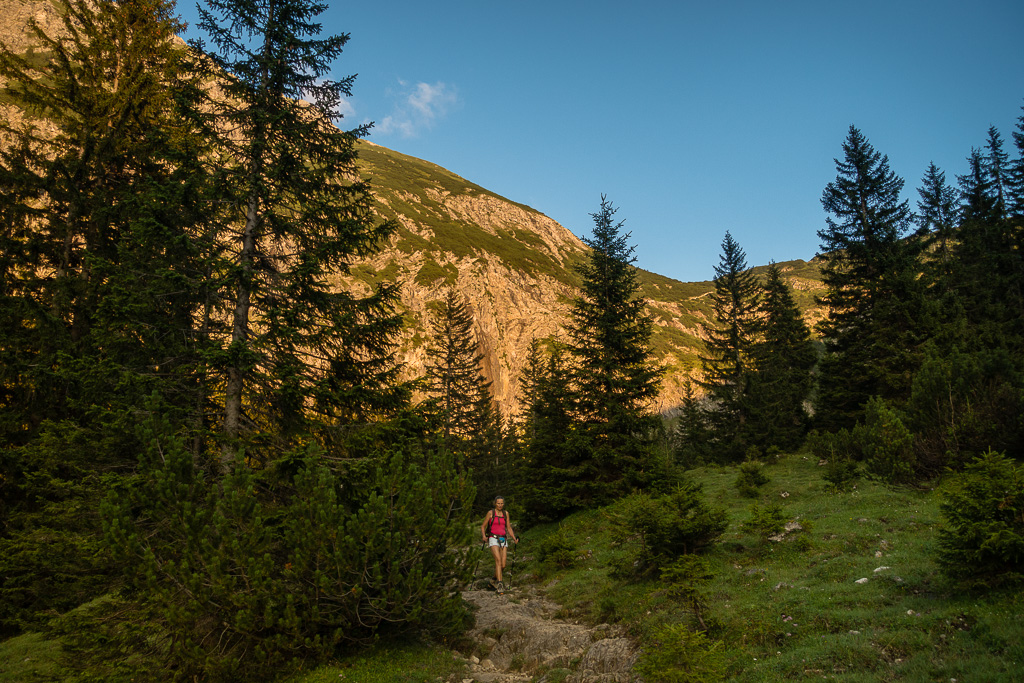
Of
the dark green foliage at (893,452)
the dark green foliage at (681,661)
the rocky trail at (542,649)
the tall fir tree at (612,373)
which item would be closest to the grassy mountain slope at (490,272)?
the tall fir tree at (612,373)

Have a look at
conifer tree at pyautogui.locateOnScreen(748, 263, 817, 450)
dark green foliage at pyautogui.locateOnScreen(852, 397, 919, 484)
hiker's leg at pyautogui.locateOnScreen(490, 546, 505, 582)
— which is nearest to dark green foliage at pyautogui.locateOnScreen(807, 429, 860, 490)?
dark green foliage at pyautogui.locateOnScreen(852, 397, 919, 484)

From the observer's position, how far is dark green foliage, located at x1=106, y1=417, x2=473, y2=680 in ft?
19.3

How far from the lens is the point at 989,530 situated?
548 centimetres

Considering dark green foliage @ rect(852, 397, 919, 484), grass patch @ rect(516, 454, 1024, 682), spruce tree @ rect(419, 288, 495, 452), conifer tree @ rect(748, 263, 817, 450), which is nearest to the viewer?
grass patch @ rect(516, 454, 1024, 682)

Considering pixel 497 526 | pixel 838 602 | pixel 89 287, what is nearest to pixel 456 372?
pixel 497 526

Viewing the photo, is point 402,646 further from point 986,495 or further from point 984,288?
point 984,288

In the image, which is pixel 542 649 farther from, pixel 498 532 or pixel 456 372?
pixel 456 372

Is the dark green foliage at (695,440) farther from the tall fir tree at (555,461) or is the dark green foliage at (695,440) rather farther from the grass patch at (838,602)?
the grass patch at (838,602)

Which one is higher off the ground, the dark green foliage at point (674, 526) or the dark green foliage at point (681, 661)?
the dark green foliage at point (674, 526)

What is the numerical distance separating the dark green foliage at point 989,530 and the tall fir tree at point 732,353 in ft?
82.3

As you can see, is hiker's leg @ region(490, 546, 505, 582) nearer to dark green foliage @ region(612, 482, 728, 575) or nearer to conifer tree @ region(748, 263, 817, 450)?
dark green foliage @ region(612, 482, 728, 575)

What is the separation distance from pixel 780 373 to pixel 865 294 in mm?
7239

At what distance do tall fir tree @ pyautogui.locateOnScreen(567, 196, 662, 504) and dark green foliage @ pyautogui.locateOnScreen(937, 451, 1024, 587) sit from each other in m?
11.2

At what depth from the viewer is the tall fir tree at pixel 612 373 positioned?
17.6 m
